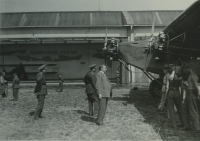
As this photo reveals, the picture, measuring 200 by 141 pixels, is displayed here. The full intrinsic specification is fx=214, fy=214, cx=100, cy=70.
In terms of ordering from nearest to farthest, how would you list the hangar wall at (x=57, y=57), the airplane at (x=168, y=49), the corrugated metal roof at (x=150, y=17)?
the airplane at (x=168, y=49) < the corrugated metal roof at (x=150, y=17) < the hangar wall at (x=57, y=57)

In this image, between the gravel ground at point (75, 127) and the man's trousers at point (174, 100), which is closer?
the gravel ground at point (75, 127)

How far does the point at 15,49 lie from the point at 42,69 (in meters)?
24.2

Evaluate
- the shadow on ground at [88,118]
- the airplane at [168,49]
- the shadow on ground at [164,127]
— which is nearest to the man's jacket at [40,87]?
the shadow on ground at [88,118]

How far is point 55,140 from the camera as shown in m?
4.91

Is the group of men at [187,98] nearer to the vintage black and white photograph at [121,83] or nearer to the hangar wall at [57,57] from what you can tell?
the vintage black and white photograph at [121,83]

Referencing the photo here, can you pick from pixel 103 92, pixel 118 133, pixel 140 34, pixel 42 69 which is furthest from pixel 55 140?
pixel 140 34

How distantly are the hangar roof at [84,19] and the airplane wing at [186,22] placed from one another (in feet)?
39.2

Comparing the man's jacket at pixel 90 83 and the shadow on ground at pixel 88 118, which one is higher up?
the man's jacket at pixel 90 83

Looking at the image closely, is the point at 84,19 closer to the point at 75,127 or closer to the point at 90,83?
the point at 90,83

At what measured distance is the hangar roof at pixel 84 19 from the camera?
20844mm

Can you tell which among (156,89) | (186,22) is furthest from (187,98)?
(156,89)

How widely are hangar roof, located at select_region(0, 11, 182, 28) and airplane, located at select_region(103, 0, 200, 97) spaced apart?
11.0 m

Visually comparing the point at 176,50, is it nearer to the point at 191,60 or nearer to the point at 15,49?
the point at 191,60

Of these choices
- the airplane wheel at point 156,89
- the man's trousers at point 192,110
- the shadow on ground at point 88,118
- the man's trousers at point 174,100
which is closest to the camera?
the man's trousers at point 192,110
